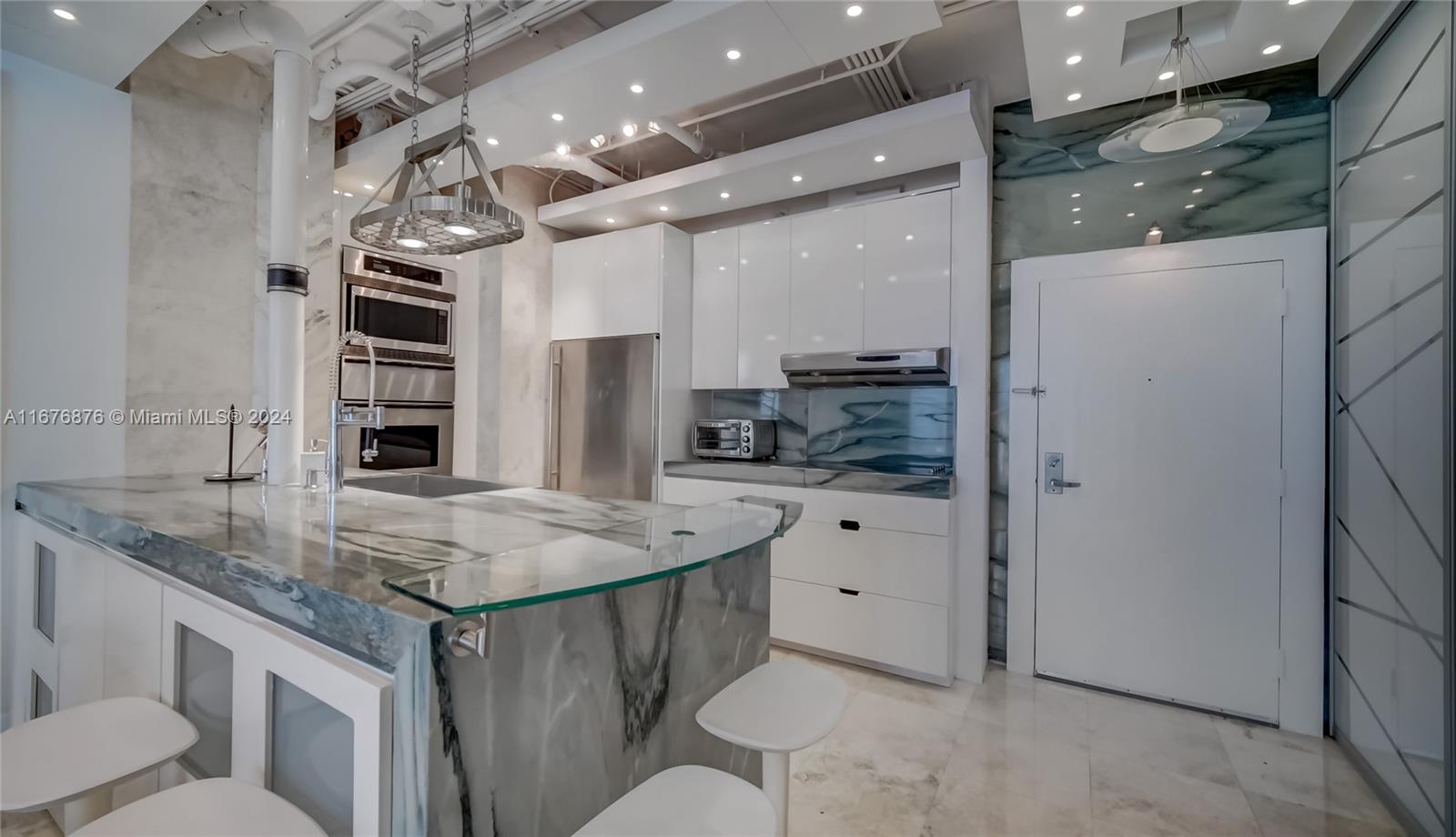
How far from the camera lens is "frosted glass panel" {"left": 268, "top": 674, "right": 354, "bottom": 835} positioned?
3.35 ft

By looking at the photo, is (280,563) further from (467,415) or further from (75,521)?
(467,415)

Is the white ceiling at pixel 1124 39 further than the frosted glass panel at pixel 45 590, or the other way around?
the white ceiling at pixel 1124 39

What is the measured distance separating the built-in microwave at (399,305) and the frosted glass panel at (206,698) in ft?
6.94

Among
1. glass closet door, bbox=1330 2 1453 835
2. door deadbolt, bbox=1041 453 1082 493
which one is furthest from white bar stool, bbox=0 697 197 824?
door deadbolt, bbox=1041 453 1082 493

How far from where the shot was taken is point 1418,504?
1841 mm

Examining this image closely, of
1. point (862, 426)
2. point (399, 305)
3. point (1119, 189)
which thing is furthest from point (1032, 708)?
point (399, 305)

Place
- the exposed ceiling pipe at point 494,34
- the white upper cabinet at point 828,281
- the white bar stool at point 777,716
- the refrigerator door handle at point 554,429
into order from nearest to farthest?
1. the white bar stool at point 777,716
2. the exposed ceiling pipe at point 494,34
3. the white upper cabinet at point 828,281
4. the refrigerator door handle at point 554,429

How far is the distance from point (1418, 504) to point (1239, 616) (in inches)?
39.6

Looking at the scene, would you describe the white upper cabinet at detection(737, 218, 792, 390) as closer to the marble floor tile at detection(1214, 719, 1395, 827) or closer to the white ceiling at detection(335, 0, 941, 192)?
the white ceiling at detection(335, 0, 941, 192)

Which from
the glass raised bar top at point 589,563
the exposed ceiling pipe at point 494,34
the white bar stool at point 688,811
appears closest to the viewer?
the glass raised bar top at point 589,563

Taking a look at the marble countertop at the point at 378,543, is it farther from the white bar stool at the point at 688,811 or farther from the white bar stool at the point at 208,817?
the white bar stool at the point at 688,811

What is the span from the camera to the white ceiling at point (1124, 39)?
203 cm

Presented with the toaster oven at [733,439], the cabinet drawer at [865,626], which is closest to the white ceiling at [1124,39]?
the toaster oven at [733,439]

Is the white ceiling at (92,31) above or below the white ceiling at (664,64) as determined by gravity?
below
